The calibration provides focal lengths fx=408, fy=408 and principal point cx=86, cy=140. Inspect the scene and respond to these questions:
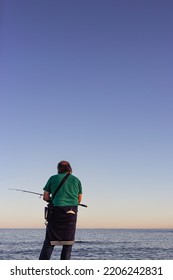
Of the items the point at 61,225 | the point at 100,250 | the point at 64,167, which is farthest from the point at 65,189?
the point at 100,250

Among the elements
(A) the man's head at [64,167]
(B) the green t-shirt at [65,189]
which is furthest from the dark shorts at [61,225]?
(A) the man's head at [64,167]

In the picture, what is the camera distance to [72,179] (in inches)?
222

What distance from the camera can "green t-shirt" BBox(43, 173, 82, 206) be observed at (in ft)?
18.2

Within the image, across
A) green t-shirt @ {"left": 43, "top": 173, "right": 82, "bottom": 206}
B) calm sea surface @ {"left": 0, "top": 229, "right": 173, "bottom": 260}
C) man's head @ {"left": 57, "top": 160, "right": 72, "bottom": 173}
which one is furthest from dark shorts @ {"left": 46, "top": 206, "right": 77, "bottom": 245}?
calm sea surface @ {"left": 0, "top": 229, "right": 173, "bottom": 260}

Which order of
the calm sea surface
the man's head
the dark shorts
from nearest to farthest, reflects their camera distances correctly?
the dark shorts → the man's head → the calm sea surface

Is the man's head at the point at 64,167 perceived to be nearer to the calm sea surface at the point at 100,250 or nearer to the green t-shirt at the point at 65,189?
the green t-shirt at the point at 65,189

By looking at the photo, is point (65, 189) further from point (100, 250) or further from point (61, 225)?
point (100, 250)

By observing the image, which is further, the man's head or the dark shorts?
the man's head

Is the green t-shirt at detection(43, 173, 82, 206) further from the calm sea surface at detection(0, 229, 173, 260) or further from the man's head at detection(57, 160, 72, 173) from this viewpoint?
the calm sea surface at detection(0, 229, 173, 260)

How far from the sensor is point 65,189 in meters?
5.57

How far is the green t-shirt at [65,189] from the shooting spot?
5562mm
